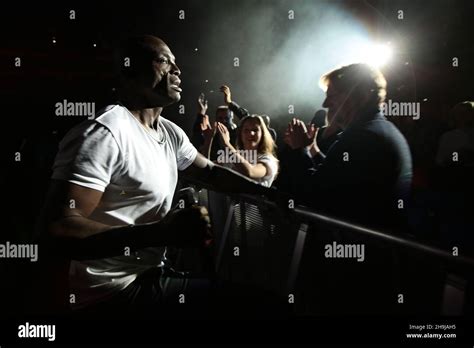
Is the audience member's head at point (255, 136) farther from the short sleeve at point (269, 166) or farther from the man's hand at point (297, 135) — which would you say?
the man's hand at point (297, 135)

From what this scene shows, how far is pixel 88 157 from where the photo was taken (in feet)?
3.18

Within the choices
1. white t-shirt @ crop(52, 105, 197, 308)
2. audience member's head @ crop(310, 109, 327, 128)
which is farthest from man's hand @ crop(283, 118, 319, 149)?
white t-shirt @ crop(52, 105, 197, 308)

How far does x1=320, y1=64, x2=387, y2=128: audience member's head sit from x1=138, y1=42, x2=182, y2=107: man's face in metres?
0.89

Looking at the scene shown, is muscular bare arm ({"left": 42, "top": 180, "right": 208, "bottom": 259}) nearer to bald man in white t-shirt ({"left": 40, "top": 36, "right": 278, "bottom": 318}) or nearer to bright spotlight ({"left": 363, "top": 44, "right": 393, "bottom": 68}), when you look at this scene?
bald man in white t-shirt ({"left": 40, "top": 36, "right": 278, "bottom": 318})

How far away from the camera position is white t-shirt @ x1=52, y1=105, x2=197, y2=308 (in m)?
0.97

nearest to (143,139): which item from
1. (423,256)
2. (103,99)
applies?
(423,256)

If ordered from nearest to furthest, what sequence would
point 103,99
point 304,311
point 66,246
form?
point 66,246 → point 304,311 → point 103,99

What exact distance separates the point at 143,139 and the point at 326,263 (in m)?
0.96

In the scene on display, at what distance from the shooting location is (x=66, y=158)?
37.8 inches

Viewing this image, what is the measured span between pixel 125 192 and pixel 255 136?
5.36 ft

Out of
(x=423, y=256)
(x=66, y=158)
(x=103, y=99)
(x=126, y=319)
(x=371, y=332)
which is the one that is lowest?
(x=371, y=332)

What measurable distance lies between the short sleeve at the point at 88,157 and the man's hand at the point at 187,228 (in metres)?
0.20

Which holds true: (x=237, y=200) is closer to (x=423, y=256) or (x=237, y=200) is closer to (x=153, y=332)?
(x=153, y=332)

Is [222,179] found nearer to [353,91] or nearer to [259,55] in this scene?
[353,91]
